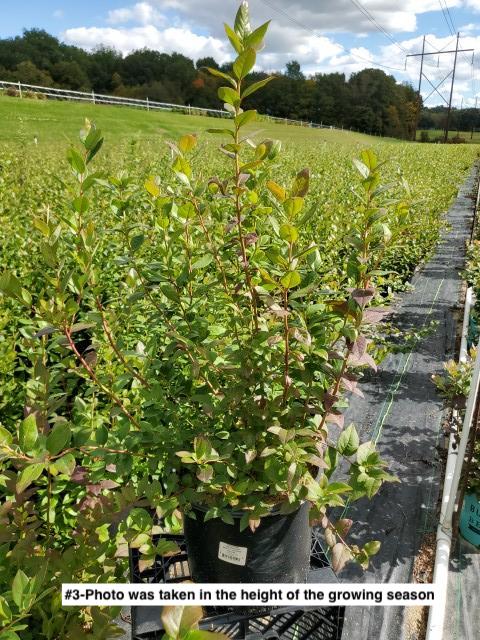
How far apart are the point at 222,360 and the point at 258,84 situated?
0.77 m

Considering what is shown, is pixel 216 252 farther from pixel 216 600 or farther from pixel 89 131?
pixel 216 600

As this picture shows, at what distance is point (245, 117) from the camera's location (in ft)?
3.80

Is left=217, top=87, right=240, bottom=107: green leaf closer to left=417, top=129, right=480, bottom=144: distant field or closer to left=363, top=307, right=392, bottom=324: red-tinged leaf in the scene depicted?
left=363, top=307, right=392, bottom=324: red-tinged leaf

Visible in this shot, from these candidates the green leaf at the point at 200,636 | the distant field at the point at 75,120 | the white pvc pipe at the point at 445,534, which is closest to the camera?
the green leaf at the point at 200,636

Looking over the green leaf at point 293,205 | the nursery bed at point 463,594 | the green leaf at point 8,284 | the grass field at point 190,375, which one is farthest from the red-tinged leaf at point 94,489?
the nursery bed at point 463,594

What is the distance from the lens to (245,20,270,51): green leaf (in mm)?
1066

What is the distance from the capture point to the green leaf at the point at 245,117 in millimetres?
1132

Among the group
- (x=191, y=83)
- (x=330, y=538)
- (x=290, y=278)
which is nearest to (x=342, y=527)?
(x=330, y=538)

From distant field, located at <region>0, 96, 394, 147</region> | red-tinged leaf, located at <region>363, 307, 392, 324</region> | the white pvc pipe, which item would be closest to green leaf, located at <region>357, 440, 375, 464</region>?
red-tinged leaf, located at <region>363, 307, 392, 324</region>

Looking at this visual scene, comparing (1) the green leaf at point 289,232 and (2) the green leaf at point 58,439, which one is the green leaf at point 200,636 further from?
(1) the green leaf at point 289,232

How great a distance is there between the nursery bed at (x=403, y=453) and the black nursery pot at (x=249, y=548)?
3.38 ft

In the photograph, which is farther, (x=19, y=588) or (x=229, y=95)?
(x=229, y=95)

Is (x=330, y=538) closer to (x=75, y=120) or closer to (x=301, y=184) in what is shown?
(x=301, y=184)

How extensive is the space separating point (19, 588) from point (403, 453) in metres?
3.09
